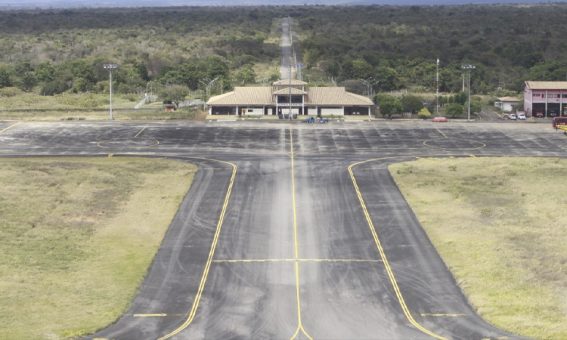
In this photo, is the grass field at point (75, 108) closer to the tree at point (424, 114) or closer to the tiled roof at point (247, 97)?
the tiled roof at point (247, 97)

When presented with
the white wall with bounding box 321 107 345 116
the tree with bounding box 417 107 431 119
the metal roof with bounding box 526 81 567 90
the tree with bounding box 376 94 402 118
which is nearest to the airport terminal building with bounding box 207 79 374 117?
the white wall with bounding box 321 107 345 116

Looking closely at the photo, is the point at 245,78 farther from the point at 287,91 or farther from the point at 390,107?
the point at 390,107

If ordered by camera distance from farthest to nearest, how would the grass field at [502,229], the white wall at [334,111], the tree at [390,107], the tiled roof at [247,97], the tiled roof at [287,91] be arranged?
the tiled roof at [247,97] < the white wall at [334,111] < the tree at [390,107] < the tiled roof at [287,91] < the grass field at [502,229]

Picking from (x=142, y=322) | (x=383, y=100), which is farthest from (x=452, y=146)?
(x=142, y=322)

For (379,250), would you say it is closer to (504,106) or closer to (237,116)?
(237,116)

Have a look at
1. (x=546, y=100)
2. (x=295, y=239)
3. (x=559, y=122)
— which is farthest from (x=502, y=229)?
(x=546, y=100)

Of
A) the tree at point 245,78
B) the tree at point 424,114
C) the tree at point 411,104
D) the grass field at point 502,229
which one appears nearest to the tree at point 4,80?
the tree at point 245,78
